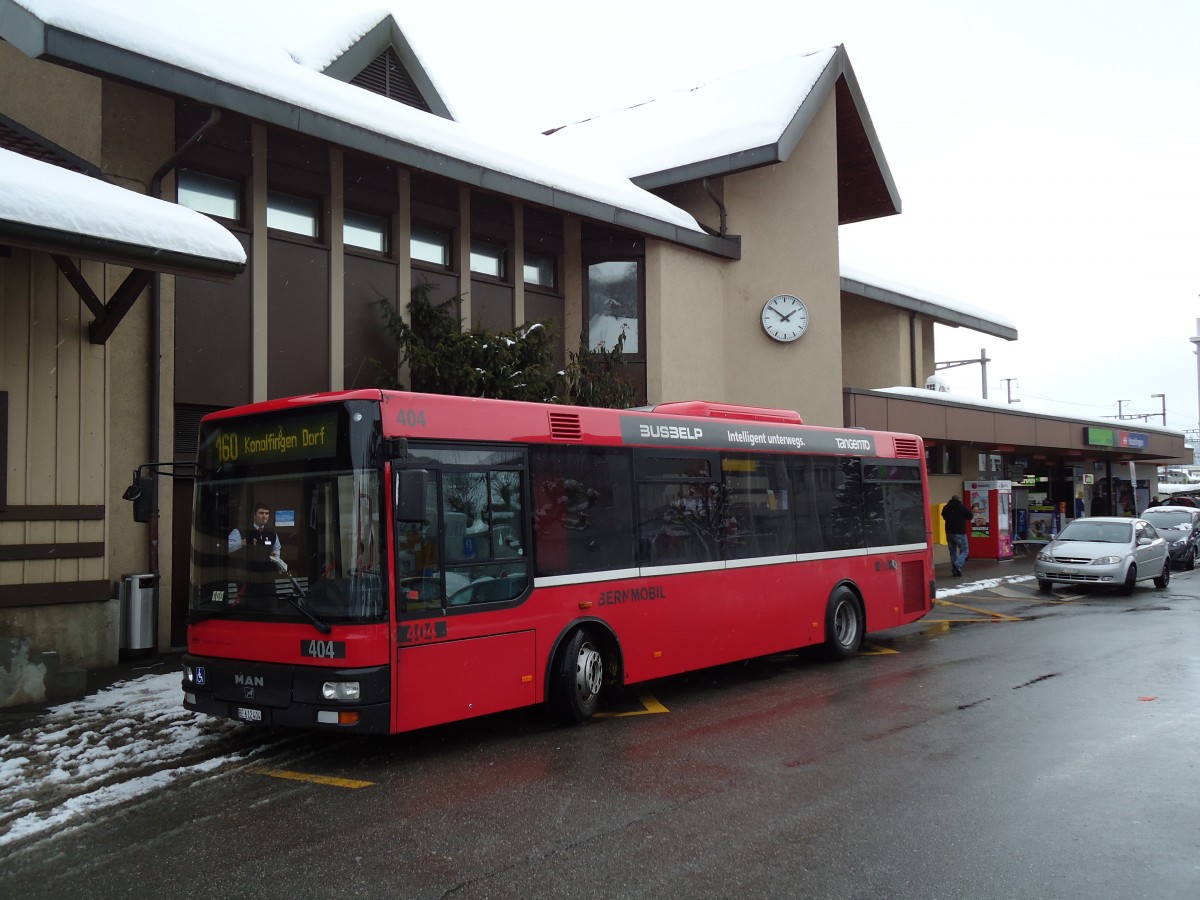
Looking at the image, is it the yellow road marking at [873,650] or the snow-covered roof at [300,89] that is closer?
the snow-covered roof at [300,89]

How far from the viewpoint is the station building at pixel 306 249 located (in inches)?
414

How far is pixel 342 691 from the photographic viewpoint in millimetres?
7059

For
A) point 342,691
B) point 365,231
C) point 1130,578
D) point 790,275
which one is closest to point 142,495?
point 342,691

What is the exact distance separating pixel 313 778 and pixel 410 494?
2.08 m

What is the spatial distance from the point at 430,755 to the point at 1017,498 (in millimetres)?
30430

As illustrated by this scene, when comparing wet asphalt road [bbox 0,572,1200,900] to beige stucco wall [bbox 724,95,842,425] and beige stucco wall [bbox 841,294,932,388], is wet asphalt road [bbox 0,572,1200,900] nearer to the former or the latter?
beige stucco wall [bbox 724,95,842,425]

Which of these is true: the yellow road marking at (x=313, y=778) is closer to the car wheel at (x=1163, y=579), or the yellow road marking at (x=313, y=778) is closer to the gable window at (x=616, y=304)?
the gable window at (x=616, y=304)

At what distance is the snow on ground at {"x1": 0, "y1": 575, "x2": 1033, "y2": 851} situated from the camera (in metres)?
6.52

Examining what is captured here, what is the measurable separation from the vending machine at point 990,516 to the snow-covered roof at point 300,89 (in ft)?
38.5

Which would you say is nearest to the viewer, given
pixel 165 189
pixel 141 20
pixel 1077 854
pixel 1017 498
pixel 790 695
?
pixel 1077 854

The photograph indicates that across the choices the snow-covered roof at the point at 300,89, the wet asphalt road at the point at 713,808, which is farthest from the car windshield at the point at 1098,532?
the wet asphalt road at the point at 713,808

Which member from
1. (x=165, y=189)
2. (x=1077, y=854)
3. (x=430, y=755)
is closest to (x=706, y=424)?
(x=430, y=755)

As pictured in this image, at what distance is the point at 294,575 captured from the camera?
24.1ft

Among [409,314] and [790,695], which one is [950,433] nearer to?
[409,314]
